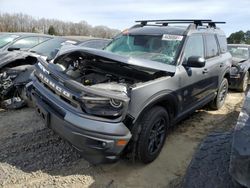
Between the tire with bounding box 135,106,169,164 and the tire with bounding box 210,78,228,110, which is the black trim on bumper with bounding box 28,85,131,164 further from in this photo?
the tire with bounding box 210,78,228,110

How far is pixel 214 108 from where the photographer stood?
6.34 m

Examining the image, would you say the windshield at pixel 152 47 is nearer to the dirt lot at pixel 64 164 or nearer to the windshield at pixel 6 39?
the dirt lot at pixel 64 164

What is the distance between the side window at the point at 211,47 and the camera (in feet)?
17.5

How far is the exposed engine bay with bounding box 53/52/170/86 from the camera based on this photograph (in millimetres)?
3701

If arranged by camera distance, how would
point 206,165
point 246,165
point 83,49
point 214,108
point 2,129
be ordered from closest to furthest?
point 246,165 < point 206,165 < point 83,49 < point 2,129 < point 214,108

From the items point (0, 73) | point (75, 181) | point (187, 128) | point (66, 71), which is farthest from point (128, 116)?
point (0, 73)

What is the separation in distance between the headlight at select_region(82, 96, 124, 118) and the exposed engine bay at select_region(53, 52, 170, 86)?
1.67 feet

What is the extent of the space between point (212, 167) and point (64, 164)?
1.96 meters

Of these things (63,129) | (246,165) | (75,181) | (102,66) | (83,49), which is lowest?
(75,181)

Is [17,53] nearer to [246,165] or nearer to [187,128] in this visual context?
[187,128]

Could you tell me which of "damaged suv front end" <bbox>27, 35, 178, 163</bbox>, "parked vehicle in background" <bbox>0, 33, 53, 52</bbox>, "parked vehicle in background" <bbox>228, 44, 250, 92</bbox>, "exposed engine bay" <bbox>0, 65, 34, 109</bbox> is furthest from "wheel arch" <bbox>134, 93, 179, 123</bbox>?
"parked vehicle in background" <bbox>0, 33, 53, 52</bbox>

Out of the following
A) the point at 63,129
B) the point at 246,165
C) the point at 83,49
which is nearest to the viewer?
the point at 246,165

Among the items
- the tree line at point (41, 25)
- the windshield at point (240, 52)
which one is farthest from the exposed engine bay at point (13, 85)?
the tree line at point (41, 25)

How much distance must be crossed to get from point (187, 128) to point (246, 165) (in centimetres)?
355
